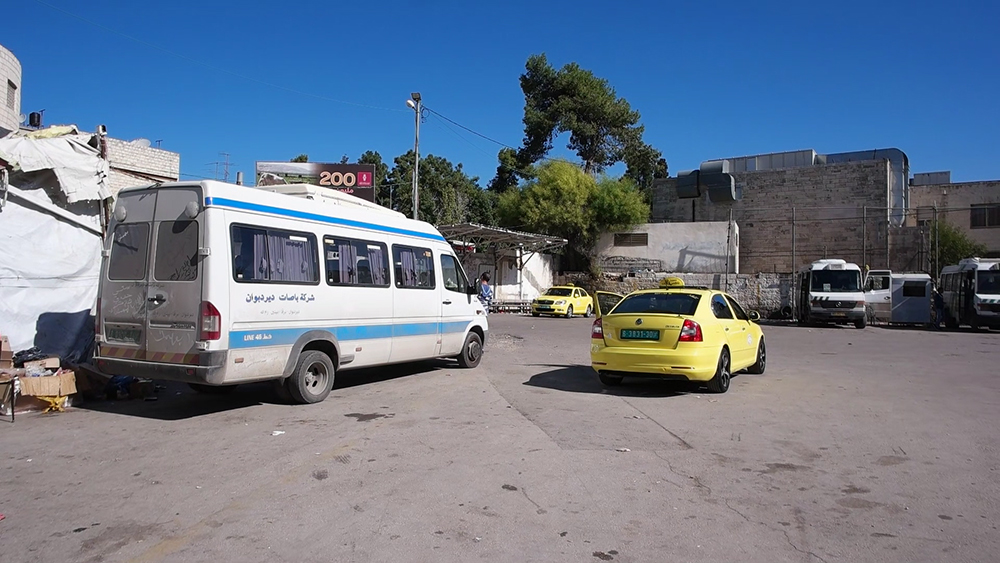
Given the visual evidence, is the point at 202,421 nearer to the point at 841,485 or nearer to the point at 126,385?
the point at 126,385

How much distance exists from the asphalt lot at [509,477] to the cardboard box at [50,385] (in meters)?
0.32

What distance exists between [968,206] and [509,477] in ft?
160

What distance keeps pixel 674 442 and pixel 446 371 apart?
616cm

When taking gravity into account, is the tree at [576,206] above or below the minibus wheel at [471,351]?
above

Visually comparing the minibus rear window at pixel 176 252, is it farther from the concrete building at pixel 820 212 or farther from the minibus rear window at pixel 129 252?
the concrete building at pixel 820 212

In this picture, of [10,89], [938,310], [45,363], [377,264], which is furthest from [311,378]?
[938,310]

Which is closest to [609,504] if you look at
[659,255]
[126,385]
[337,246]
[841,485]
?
[841,485]

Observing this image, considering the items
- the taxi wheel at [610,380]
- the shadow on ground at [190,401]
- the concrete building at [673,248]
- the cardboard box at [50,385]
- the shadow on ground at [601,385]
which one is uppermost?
the concrete building at [673,248]

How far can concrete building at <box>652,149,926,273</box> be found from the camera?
36.5 m

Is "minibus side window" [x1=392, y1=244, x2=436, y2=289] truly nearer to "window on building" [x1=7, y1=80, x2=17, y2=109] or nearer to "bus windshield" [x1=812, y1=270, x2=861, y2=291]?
"window on building" [x1=7, y1=80, x2=17, y2=109]

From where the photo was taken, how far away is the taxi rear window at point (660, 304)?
394 inches

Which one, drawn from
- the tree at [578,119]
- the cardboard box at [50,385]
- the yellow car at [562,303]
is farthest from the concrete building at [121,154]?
the tree at [578,119]

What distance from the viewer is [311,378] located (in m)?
9.22

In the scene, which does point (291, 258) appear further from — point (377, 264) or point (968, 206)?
point (968, 206)
